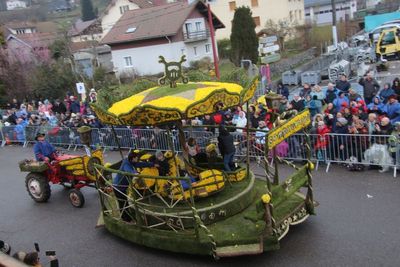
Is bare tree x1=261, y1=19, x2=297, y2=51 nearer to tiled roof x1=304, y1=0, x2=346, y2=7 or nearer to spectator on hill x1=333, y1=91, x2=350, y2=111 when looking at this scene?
tiled roof x1=304, y1=0, x2=346, y2=7

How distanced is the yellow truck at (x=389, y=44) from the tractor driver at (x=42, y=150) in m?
20.8

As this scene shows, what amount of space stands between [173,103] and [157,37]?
3372cm

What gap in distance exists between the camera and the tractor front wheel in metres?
10.4

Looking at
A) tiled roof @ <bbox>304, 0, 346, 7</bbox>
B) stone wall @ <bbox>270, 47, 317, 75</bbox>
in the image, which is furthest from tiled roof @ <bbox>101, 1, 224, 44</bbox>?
tiled roof @ <bbox>304, 0, 346, 7</bbox>

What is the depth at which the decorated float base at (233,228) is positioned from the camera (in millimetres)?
6844

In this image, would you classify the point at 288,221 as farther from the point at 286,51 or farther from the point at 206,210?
the point at 286,51

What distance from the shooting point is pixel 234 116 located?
1354cm

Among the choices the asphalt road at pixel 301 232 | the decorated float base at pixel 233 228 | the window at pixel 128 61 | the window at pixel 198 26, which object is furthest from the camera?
the window at pixel 198 26

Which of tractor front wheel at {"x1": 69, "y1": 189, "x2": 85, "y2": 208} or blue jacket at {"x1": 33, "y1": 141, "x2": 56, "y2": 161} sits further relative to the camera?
blue jacket at {"x1": 33, "y1": 141, "x2": 56, "y2": 161}

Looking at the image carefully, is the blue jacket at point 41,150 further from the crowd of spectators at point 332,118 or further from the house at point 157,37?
the house at point 157,37

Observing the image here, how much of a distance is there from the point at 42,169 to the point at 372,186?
7.86m

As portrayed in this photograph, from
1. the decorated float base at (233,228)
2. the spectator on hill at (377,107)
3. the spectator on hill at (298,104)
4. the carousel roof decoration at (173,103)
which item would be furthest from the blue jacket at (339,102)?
the carousel roof decoration at (173,103)

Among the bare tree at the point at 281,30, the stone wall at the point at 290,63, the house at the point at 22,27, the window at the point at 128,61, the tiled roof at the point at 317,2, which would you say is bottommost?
the stone wall at the point at 290,63

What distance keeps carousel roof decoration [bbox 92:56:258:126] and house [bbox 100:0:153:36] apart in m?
50.3
